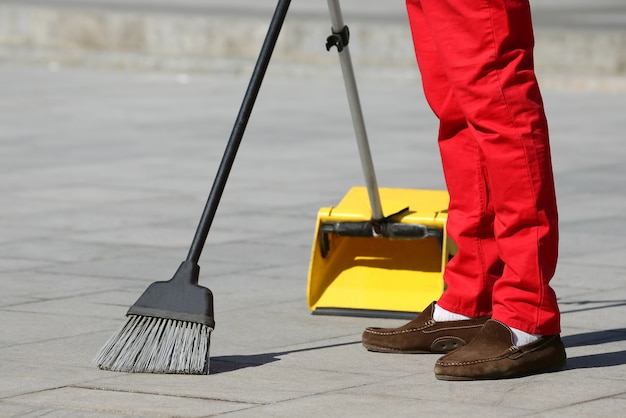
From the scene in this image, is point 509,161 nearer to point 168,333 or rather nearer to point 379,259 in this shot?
point 168,333

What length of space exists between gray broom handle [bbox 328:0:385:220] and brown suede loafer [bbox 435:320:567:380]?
87 cm

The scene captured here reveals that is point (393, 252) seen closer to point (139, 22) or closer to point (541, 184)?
point (541, 184)

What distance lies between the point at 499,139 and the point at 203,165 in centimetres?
480

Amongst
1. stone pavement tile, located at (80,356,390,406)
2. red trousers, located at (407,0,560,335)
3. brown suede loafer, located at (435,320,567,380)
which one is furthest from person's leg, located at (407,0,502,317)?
stone pavement tile, located at (80,356,390,406)

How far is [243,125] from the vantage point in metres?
4.09

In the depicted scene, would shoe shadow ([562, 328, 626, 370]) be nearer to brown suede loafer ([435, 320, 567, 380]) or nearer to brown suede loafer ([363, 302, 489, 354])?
brown suede loafer ([435, 320, 567, 380])

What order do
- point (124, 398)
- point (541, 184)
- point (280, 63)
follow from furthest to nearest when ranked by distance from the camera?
point (280, 63)
point (541, 184)
point (124, 398)

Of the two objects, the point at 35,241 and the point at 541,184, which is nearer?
the point at 541,184

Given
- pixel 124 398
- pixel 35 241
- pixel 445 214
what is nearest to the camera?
pixel 124 398

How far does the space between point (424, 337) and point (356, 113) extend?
0.80 meters

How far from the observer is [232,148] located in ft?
13.3

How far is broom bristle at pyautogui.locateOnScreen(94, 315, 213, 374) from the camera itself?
3848 mm

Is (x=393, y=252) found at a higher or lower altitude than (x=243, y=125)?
lower

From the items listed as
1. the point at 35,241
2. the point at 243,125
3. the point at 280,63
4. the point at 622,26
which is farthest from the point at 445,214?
the point at 622,26
